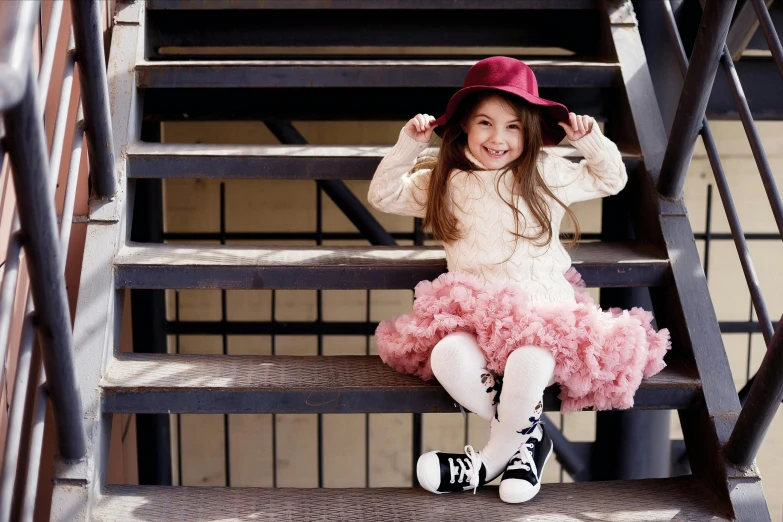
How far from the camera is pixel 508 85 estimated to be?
1.73m

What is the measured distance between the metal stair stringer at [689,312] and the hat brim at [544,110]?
306 mm

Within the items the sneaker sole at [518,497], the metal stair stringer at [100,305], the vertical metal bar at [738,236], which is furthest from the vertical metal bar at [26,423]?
the vertical metal bar at [738,236]

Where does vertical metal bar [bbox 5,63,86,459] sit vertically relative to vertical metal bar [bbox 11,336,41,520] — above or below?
above

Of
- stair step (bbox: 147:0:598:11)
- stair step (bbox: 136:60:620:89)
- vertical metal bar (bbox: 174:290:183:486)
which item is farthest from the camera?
vertical metal bar (bbox: 174:290:183:486)

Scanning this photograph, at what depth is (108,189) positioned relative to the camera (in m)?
1.85

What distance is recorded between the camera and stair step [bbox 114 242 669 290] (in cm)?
181

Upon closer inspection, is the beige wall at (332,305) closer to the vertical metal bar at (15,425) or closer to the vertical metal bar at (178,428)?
the vertical metal bar at (178,428)

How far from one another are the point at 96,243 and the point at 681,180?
1312 millimetres

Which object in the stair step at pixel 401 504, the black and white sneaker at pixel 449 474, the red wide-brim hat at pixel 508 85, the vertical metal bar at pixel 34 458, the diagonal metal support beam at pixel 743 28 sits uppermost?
the diagonal metal support beam at pixel 743 28

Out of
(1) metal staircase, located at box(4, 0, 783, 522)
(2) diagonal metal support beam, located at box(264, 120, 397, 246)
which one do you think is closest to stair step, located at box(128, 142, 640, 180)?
(1) metal staircase, located at box(4, 0, 783, 522)

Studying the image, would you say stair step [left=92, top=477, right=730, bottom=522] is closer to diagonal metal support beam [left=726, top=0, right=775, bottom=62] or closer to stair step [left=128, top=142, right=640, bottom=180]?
stair step [left=128, top=142, right=640, bottom=180]

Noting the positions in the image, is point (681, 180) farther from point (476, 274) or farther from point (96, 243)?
point (96, 243)

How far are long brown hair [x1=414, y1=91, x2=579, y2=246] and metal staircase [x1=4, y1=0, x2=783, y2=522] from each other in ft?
0.44

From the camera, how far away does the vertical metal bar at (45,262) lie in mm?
1104
